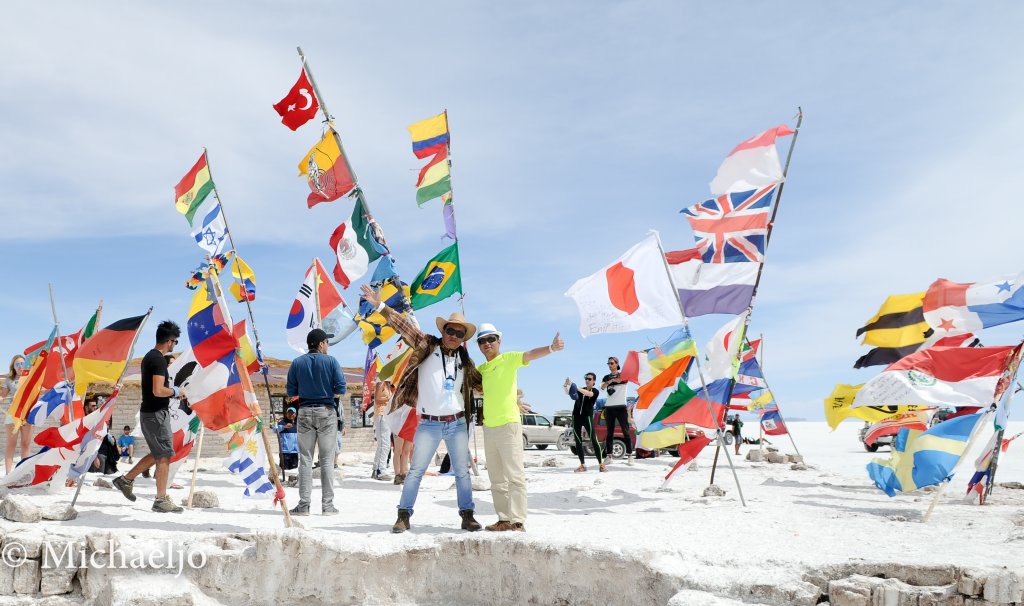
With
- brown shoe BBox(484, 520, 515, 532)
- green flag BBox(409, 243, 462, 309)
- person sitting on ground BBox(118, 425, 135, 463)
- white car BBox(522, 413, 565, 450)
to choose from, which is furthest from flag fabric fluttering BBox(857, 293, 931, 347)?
white car BBox(522, 413, 565, 450)

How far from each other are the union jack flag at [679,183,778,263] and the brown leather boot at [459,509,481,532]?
155 inches

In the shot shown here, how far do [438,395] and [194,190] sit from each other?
18.3 feet

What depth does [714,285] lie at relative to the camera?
7664 mm

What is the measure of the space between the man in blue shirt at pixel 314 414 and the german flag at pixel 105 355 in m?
2.11

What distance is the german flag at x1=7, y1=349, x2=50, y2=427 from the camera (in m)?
9.06

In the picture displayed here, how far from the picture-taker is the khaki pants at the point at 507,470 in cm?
543

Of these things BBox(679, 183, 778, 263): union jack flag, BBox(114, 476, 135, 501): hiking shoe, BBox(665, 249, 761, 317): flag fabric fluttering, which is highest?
BBox(679, 183, 778, 263): union jack flag

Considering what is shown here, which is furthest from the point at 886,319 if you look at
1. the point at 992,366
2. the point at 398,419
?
the point at 398,419

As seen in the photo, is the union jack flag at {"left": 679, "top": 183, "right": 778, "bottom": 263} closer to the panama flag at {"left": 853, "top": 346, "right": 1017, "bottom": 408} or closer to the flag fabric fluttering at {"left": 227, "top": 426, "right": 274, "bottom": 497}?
the panama flag at {"left": 853, "top": 346, "right": 1017, "bottom": 408}

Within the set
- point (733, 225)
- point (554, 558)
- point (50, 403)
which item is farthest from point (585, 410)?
point (50, 403)

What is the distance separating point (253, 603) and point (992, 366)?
695cm

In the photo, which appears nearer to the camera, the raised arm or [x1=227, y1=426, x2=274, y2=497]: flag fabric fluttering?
the raised arm

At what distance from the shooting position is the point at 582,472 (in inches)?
435

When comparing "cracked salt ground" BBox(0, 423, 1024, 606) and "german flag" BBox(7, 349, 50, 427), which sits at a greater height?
"german flag" BBox(7, 349, 50, 427)
